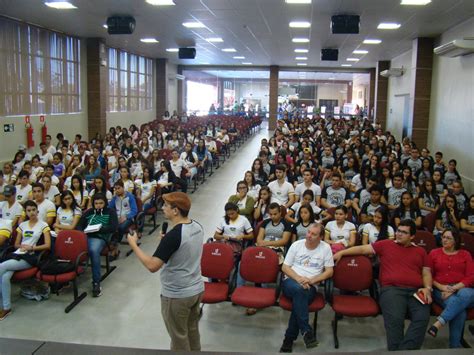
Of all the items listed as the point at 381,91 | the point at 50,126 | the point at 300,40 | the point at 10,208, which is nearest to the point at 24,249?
the point at 10,208

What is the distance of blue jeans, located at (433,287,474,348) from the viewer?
4414 mm

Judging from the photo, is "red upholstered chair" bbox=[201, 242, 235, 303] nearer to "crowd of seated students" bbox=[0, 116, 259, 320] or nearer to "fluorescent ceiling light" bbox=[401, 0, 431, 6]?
"crowd of seated students" bbox=[0, 116, 259, 320]

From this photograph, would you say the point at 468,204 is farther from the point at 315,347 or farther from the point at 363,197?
the point at 315,347

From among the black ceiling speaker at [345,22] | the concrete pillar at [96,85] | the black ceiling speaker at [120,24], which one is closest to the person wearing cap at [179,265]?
the black ceiling speaker at [345,22]

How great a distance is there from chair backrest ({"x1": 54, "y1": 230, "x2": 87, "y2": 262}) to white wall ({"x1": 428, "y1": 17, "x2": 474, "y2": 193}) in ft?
29.4

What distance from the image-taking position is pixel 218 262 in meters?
5.19

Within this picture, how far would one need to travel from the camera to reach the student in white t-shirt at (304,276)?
4.50 metres

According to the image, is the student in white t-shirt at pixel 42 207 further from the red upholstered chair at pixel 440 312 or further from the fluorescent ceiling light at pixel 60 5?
the fluorescent ceiling light at pixel 60 5

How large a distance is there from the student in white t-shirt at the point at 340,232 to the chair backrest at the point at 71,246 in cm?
300

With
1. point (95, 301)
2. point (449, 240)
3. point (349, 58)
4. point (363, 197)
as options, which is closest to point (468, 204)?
point (363, 197)

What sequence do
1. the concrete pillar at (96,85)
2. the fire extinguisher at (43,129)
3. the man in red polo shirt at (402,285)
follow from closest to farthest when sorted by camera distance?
the man in red polo shirt at (402,285) → the fire extinguisher at (43,129) → the concrete pillar at (96,85)

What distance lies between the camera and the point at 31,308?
5445mm

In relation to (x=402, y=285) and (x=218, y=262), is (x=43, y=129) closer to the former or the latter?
(x=218, y=262)

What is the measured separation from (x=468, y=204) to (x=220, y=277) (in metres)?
4.13
